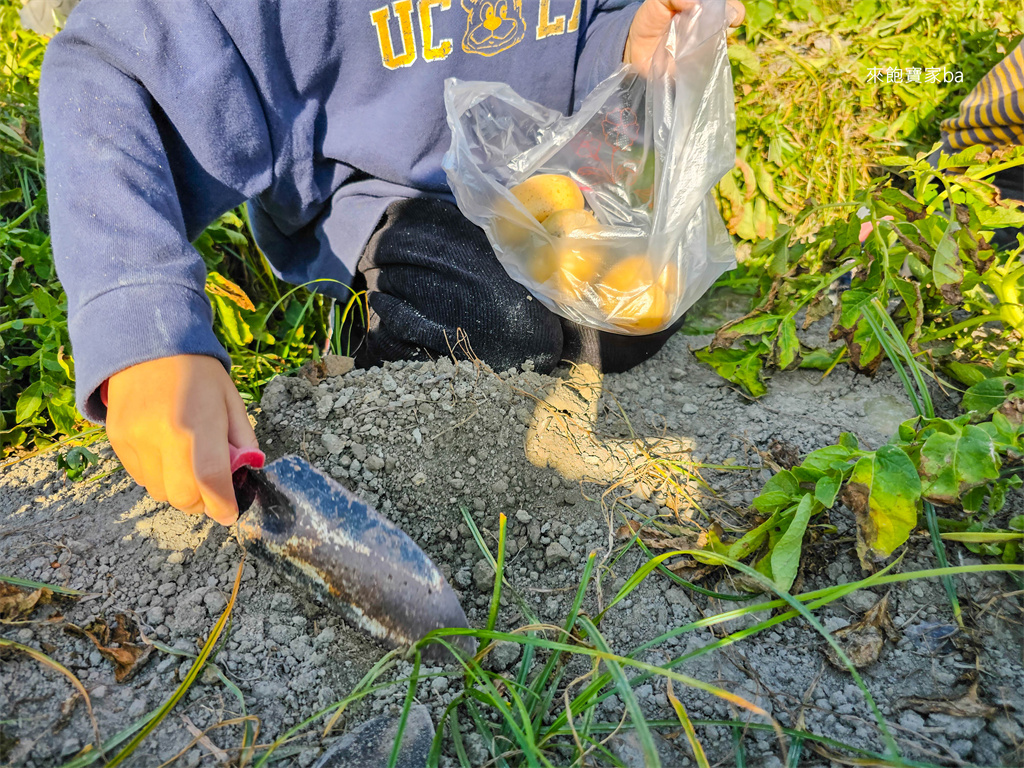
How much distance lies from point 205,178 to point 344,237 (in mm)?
351

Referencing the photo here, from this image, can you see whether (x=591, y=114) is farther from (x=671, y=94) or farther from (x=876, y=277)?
(x=876, y=277)

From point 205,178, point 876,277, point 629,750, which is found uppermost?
point 205,178

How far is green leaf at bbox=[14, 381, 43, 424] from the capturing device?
1350 mm

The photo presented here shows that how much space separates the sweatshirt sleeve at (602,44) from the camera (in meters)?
1.49

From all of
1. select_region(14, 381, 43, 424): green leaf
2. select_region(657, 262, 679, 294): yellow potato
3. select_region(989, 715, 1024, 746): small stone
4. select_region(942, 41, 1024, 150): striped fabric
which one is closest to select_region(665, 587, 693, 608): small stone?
select_region(989, 715, 1024, 746): small stone

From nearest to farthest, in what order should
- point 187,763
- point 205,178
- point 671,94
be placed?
point 187,763 → point 205,178 → point 671,94

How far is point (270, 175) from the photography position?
1.33 m

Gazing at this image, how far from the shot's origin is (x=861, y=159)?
6.86 ft

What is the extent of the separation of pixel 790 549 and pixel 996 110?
150 centimetres

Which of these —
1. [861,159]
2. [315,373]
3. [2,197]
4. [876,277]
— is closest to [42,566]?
[315,373]

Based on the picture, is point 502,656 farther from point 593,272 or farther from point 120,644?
point 593,272

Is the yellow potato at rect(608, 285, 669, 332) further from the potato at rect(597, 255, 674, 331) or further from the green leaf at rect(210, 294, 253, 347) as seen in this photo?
the green leaf at rect(210, 294, 253, 347)

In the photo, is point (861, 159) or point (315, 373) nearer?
point (315, 373)

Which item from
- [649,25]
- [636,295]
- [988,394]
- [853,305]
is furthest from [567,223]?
[988,394]
